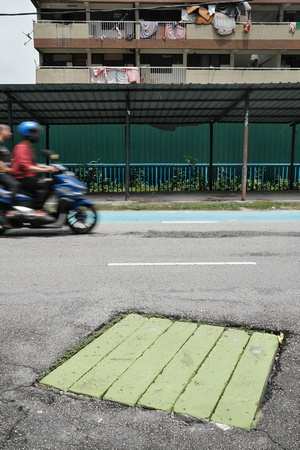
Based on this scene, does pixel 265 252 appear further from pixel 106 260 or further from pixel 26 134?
pixel 26 134

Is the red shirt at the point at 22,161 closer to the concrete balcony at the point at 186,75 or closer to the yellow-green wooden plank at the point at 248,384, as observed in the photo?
the yellow-green wooden plank at the point at 248,384

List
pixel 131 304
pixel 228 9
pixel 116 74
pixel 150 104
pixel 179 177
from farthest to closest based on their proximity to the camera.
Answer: pixel 228 9, pixel 116 74, pixel 179 177, pixel 150 104, pixel 131 304

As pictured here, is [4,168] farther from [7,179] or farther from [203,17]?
[203,17]

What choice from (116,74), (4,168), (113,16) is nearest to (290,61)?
(113,16)

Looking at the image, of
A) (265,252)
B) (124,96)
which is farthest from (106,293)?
(124,96)

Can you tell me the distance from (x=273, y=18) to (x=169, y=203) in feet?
97.7

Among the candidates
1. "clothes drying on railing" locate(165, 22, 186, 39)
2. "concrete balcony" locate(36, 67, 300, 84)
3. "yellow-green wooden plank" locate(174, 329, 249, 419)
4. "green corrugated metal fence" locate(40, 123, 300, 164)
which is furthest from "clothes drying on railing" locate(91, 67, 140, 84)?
"yellow-green wooden plank" locate(174, 329, 249, 419)

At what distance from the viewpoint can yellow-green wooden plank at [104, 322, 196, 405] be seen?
2.81 metres

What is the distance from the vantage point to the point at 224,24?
3350cm

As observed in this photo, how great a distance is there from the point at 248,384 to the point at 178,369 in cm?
52

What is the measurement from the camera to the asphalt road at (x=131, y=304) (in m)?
2.44

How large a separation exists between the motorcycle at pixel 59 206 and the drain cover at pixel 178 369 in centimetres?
486

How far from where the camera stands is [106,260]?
21.4ft

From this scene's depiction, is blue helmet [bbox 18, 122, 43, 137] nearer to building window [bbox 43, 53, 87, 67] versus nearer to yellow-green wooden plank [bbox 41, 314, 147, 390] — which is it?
yellow-green wooden plank [bbox 41, 314, 147, 390]
